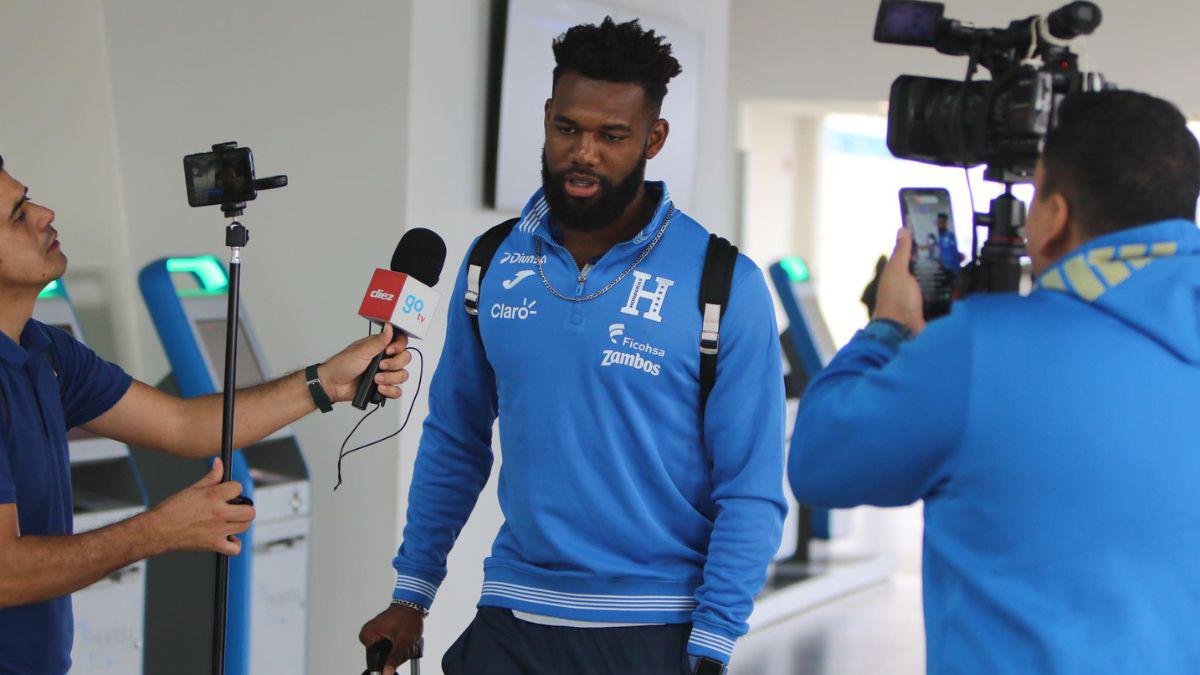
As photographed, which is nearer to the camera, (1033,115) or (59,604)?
(1033,115)

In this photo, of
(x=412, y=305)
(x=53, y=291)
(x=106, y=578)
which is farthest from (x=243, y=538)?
(x=412, y=305)

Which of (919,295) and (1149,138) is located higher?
(1149,138)

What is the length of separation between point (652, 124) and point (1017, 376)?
930 millimetres

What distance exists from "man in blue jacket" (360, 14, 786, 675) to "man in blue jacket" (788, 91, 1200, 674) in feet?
1.56

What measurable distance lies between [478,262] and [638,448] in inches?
17.1

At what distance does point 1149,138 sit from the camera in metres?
1.48

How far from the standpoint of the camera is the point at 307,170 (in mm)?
3693

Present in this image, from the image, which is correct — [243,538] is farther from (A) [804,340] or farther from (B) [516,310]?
(A) [804,340]

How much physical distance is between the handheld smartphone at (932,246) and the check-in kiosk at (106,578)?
2.01 meters

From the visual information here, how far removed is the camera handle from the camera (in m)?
1.77

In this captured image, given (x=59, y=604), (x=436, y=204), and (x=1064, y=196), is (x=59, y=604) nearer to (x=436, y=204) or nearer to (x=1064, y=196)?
(x=1064, y=196)

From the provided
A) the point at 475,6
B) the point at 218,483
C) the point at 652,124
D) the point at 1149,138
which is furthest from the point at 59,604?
the point at 475,6

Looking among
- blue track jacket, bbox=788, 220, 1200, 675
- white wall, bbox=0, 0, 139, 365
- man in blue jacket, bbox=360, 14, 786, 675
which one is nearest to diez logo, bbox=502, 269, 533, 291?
man in blue jacket, bbox=360, 14, 786, 675

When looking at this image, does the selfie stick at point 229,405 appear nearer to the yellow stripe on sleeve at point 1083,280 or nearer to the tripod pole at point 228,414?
the tripod pole at point 228,414
